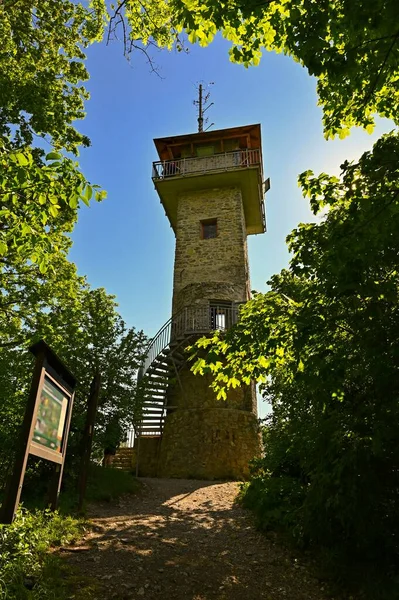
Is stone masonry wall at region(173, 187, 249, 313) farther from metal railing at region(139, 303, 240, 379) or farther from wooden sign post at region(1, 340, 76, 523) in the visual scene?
wooden sign post at region(1, 340, 76, 523)

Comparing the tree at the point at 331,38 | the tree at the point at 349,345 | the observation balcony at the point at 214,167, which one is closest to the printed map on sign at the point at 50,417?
the tree at the point at 349,345

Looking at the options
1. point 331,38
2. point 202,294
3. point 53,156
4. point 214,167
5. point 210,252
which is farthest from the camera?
point 214,167

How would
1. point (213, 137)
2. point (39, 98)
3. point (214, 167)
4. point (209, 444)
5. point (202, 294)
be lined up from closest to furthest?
point (39, 98) → point (209, 444) → point (202, 294) → point (214, 167) → point (213, 137)

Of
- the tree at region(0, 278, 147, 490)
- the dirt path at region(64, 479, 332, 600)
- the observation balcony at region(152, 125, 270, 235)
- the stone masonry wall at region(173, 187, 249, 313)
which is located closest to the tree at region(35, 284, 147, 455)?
the tree at region(0, 278, 147, 490)

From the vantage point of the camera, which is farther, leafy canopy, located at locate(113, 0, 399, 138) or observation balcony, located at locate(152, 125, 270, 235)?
observation balcony, located at locate(152, 125, 270, 235)

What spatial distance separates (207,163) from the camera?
15125mm

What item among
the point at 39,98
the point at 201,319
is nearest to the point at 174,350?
the point at 201,319

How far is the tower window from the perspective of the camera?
14.7 meters

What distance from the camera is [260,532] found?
5.22m

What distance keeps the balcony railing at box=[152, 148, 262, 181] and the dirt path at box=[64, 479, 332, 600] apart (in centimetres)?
1164

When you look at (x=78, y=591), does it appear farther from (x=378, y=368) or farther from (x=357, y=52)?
(x=357, y=52)

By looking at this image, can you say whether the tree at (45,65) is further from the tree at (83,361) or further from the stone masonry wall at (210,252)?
the stone masonry wall at (210,252)

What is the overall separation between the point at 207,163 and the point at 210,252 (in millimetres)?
3662

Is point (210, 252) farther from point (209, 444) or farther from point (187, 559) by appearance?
point (187, 559)
